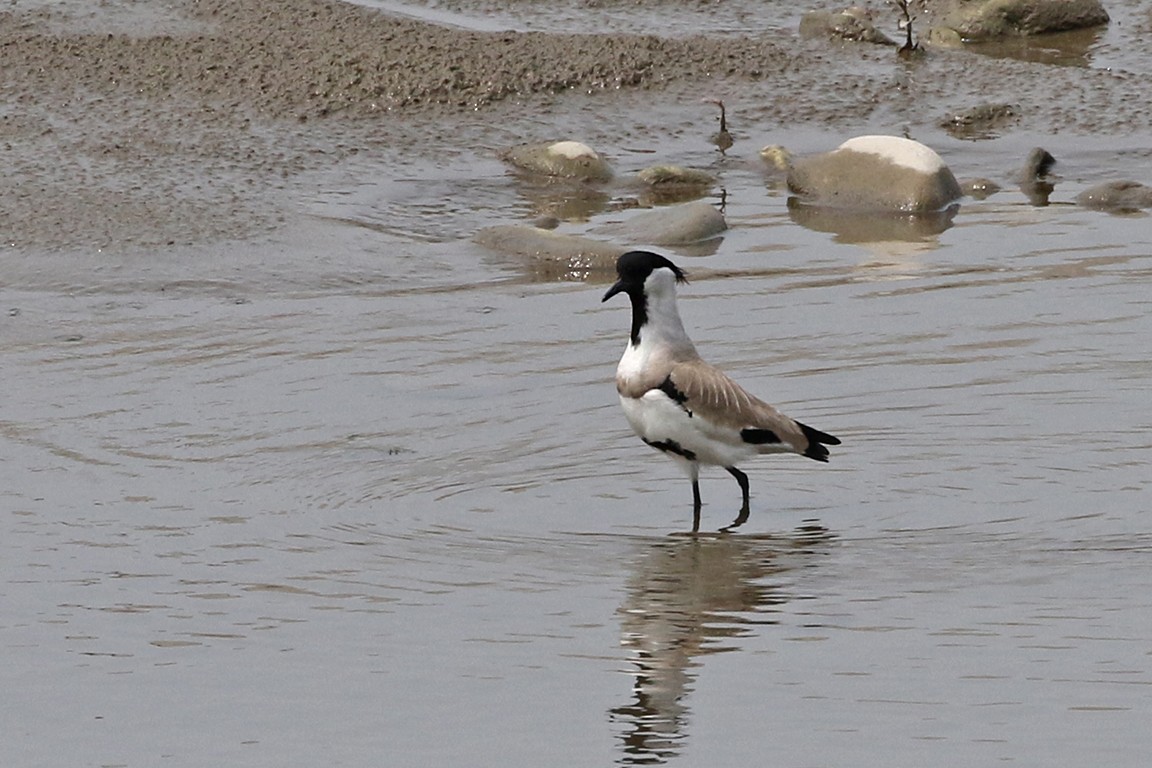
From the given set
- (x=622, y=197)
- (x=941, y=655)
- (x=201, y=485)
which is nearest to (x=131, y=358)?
(x=201, y=485)

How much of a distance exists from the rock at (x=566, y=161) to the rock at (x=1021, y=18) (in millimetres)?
4658

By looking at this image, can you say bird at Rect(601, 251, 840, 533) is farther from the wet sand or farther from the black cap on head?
the wet sand

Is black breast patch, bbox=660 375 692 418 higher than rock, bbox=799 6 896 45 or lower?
lower

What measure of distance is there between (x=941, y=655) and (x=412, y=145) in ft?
27.3

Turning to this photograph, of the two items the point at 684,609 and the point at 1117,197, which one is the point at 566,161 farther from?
the point at 684,609

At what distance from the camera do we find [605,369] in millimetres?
10125

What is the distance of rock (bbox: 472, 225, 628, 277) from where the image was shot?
11.9m

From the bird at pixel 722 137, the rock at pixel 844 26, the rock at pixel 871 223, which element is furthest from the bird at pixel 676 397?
the rock at pixel 844 26

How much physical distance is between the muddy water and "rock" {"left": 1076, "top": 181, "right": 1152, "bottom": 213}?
212mm

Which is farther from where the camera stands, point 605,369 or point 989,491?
point 605,369

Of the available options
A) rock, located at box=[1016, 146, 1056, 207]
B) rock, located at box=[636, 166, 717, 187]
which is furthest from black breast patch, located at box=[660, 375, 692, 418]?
rock, located at box=[1016, 146, 1056, 207]

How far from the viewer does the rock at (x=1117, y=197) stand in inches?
507

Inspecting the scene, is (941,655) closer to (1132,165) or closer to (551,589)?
(551,589)

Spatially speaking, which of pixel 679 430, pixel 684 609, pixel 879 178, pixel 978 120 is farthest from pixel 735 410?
pixel 978 120
